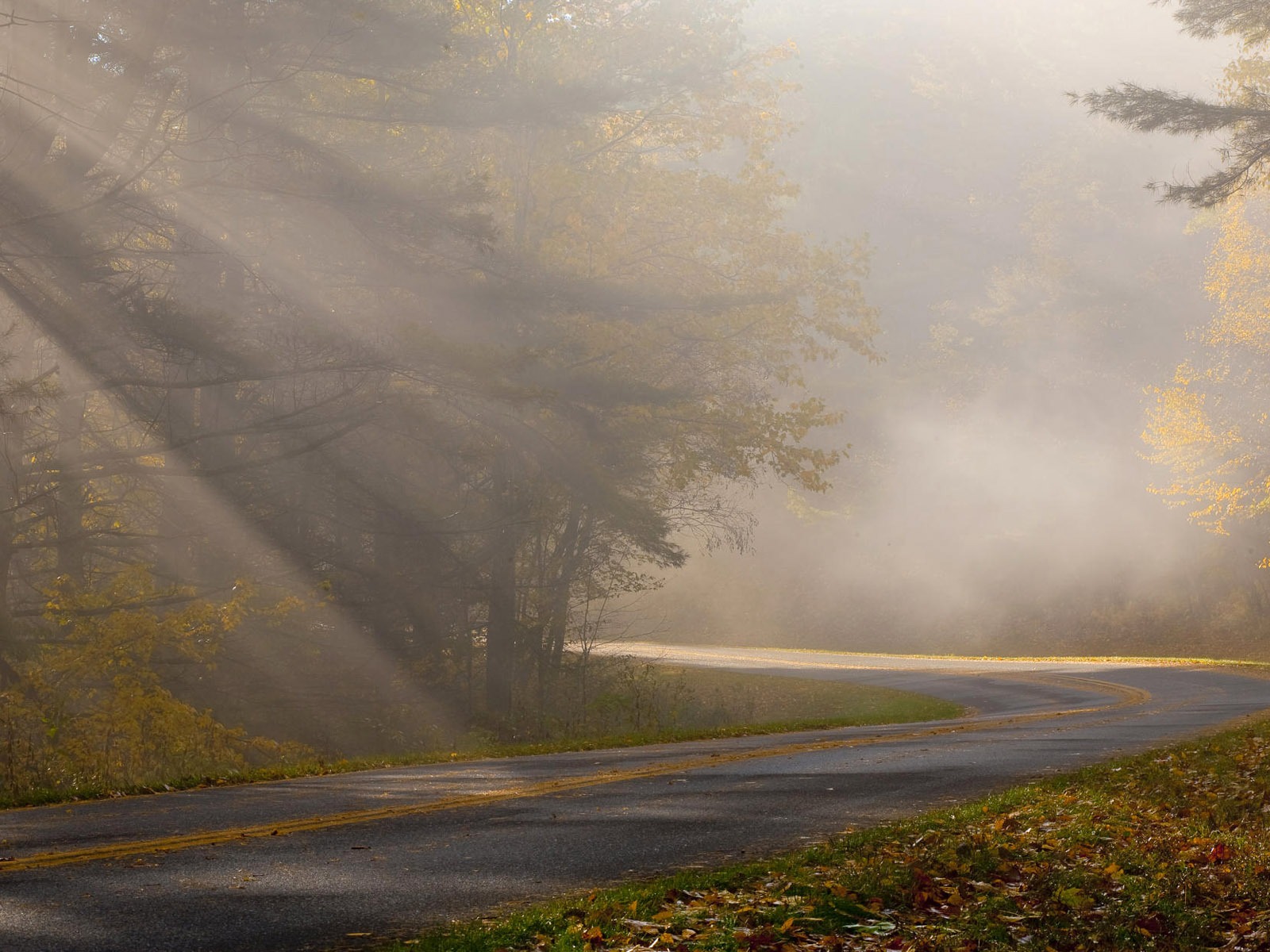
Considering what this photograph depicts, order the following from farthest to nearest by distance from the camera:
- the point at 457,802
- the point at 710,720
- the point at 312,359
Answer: the point at 710,720, the point at 312,359, the point at 457,802

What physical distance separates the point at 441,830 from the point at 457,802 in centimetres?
132

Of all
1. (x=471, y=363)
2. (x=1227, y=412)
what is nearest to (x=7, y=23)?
(x=471, y=363)

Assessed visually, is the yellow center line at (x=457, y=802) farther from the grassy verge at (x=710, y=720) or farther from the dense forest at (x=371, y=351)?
the dense forest at (x=371, y=351)

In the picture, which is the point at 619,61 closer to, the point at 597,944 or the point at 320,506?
the point at 320,506

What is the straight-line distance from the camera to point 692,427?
998 inches

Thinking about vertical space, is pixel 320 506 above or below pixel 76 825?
above

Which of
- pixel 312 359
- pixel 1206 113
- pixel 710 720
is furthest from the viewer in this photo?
pixel 710 720

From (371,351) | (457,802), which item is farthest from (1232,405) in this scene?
(457,802)

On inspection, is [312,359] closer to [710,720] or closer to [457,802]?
[457,802]

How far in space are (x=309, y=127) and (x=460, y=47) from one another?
3.29 meters

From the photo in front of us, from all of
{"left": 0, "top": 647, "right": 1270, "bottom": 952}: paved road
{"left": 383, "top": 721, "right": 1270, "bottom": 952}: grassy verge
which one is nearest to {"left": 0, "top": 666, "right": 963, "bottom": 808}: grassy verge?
{"left": 0, "top": 647, "right": 1270, "bottom": 952}: paved road

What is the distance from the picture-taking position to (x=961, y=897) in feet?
21.8

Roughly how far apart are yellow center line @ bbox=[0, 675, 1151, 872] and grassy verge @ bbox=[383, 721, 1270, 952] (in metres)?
2.66

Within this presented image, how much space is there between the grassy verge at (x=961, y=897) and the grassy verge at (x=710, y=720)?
6093mm
